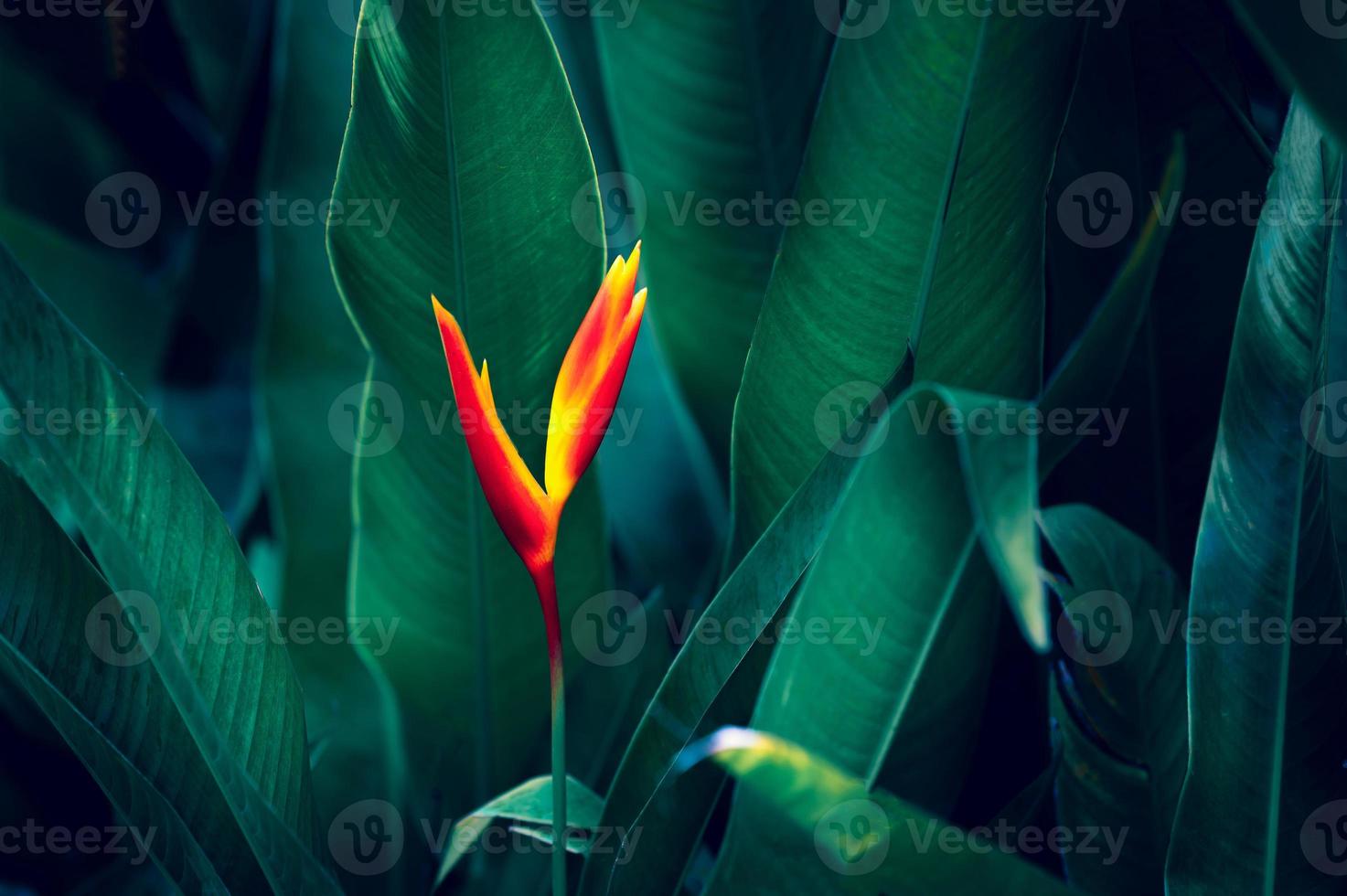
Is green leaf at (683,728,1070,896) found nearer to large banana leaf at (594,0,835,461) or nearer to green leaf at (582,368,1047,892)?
green leaf at (582,368,1047,892)

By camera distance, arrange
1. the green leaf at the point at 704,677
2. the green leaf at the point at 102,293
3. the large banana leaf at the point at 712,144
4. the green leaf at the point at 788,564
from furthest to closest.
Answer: the green leaf at the point at 102,293, the large banana leaf at the point at 712,144, the green leaf at the point at 704,677, the green leaf at the point at 788,564

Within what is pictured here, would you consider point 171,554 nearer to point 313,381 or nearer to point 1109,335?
point 313,381

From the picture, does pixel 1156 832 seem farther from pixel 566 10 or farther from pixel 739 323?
pixel 566 10

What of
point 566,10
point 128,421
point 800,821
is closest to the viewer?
point 800,821

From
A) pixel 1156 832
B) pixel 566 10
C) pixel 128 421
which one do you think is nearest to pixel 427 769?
pixel 128 421

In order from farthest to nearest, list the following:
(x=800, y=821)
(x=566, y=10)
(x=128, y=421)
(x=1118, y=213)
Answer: (x=566, y=10) → (x=1118, y=213) → (x=128, y=421) → (x=800, y=821)

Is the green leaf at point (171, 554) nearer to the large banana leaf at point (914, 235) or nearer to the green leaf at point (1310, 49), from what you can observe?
the large banana leaf at point (914, 235)

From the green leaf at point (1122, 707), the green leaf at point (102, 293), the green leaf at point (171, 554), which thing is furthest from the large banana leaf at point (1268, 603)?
the green leaf at point (102, 293)
